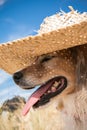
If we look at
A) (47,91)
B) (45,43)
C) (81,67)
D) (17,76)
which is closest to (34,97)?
(47,91)

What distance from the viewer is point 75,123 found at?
505 centimetres

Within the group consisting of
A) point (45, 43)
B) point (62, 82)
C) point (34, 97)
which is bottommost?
point (34, 97)

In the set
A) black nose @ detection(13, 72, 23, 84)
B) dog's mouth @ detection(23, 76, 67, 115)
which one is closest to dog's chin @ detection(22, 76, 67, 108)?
dog's mouth @ detection(23, 76, 67, 115)

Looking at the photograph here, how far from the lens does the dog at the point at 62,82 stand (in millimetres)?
4949

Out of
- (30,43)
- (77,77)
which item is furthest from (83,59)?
(30,43)

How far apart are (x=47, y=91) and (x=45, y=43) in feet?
2.06

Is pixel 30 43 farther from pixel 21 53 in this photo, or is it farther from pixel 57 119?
pixel 57 119

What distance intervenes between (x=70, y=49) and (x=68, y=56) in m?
0.07

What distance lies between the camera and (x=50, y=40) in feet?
→ 15.0

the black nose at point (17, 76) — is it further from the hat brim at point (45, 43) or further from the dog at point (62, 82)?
the hat brim at point (45, 43)

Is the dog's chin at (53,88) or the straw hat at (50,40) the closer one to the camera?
the straw hat at (50,40)

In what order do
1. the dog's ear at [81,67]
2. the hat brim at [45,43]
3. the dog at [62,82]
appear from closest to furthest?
the hat brim at [45,43] < the dog's ear at [81,67] < the dog at [62,82]

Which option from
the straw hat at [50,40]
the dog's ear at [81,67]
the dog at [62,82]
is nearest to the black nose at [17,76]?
the dog at [62,82]

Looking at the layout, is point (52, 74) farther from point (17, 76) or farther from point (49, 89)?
point (17, 76)
